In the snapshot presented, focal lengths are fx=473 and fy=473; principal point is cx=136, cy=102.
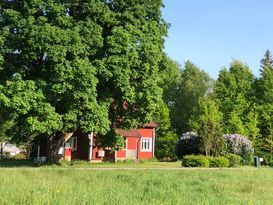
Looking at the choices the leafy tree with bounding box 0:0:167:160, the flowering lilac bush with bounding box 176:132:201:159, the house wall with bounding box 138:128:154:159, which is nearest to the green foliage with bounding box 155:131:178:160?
the house wall with bounding box 138:128:154:159

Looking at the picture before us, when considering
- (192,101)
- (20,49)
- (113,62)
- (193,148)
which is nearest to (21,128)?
(20,49)

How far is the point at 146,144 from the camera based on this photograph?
195 ft

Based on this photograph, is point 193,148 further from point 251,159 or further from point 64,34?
point 64,34

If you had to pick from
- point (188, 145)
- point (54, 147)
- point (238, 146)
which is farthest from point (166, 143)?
point (54, 147)

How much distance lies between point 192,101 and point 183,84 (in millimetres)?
4007

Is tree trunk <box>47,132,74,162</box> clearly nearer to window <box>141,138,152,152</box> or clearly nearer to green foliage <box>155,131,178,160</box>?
window <box>141,138,152,152</box>

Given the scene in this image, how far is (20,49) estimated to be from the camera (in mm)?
32469

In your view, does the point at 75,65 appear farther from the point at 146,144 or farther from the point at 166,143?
the point at 166,143

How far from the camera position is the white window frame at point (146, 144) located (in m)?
58.6

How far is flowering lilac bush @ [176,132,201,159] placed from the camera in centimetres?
4764

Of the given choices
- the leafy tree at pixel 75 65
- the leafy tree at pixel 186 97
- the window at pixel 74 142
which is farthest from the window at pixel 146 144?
the leafy tree at pixel 75 65

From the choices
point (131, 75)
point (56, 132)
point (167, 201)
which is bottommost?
point (167, 201)

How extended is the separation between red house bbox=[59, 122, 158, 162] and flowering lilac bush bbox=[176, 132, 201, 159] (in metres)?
4.50

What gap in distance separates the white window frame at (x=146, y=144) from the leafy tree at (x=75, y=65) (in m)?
20.5
